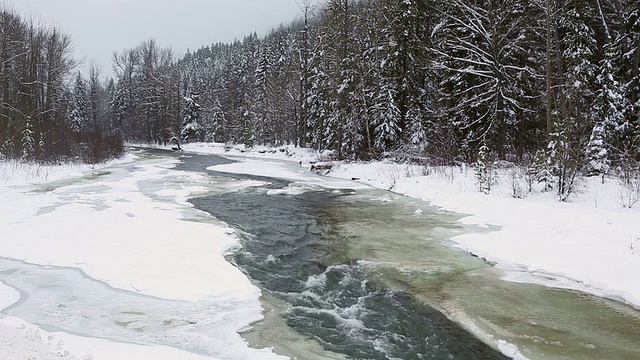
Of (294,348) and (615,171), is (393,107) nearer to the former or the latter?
(615,171)

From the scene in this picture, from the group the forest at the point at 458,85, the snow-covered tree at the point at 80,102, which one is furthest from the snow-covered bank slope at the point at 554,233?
the snow-covered tree at the point at 80,102

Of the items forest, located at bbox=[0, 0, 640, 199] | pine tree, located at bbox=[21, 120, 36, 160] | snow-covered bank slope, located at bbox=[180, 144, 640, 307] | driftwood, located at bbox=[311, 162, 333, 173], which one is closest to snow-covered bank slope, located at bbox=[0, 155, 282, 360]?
snow-covered bank slope, located at bbox=[180, 144, 640, 307]

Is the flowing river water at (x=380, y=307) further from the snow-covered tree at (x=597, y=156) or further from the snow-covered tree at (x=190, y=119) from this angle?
the snow-covered tree at (x=190, y=119)

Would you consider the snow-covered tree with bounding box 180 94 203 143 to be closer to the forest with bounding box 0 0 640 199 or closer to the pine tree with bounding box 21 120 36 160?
the forest with bounding box 0 0 640 199

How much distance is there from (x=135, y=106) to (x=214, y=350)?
68.6 metres

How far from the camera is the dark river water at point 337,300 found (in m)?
4.56

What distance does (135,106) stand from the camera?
216 feet

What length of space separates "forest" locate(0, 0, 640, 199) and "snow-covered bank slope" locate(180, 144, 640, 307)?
3.48ft

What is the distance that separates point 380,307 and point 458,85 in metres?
19.9

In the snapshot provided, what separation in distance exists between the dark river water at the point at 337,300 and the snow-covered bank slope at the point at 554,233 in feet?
6.93

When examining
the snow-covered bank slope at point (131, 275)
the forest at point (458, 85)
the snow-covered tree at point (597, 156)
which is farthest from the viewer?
the forest at point (458, 85)

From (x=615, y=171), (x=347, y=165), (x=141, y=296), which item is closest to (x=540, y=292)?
(x=141, y=296)

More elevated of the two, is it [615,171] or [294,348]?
[615,171]

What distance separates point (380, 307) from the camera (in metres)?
5.58
